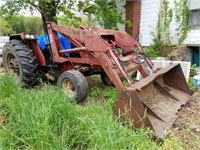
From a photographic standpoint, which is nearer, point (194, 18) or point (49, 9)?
point (194, 18)

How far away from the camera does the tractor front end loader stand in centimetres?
288

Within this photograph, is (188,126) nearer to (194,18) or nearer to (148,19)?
(194,18)

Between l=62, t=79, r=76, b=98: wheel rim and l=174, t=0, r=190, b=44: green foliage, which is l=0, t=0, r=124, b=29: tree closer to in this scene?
l=174, t=0, r=190, b=44: green foliage

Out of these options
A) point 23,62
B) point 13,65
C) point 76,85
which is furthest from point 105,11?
point 76,85

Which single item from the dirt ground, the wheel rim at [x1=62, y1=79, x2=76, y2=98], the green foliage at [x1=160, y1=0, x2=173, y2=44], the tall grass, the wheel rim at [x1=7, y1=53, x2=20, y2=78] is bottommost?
the dirt ground

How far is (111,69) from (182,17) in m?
4.95

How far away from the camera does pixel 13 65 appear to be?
5184 mm

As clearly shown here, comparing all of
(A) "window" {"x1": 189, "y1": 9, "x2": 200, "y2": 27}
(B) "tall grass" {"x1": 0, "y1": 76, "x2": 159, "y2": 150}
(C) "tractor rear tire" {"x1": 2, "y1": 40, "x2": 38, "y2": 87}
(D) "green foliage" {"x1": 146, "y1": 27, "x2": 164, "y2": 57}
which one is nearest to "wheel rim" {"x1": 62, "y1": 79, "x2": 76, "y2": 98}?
(B) "tall grass" {"x1": 0, "y1": 76, "x2": 159, "y2": 150}

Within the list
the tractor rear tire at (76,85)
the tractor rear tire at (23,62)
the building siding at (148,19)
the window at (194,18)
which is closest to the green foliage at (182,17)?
the window at (194,18)

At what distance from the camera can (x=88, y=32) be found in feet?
12.9

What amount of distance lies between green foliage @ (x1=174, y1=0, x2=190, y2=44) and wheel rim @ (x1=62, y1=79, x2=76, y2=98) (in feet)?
15.7

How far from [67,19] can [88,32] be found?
4.56m

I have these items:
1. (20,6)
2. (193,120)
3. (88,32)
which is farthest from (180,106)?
(20,6)

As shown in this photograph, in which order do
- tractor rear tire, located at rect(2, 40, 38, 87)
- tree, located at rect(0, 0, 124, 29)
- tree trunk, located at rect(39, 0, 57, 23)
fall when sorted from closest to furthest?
tractor rear tire, located at rect(2, 40, 38, 87) < tree trunk, located at rect(39, 0, 57, 23) < tree, located at rect(0, 0, 124, 29)
